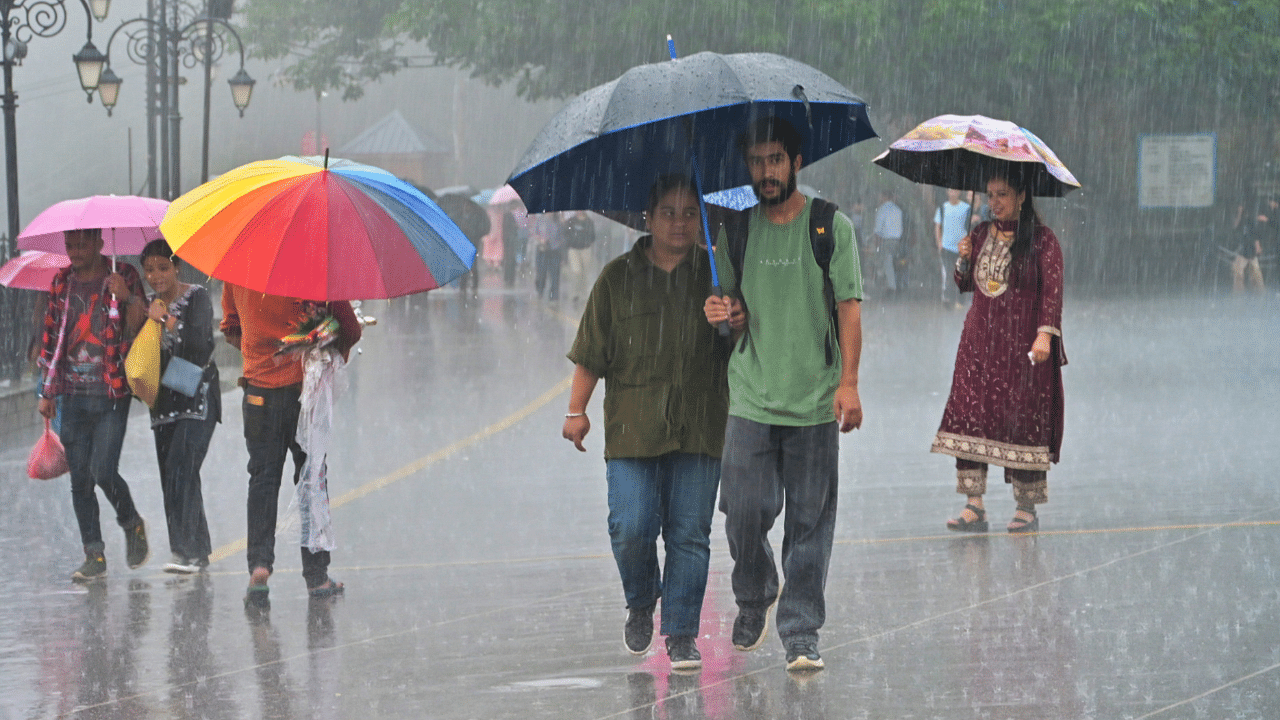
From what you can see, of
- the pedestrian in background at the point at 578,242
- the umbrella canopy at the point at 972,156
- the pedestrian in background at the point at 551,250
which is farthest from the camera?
the pedestrian in background at the point at 578,242

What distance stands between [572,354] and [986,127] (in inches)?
107

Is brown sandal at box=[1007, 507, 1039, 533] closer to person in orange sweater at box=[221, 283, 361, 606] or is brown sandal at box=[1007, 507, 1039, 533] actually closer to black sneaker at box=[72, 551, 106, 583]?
person in orange sweater at box=[221, 283, 361, 606]

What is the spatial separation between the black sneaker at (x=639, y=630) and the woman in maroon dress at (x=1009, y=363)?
2.60 meters

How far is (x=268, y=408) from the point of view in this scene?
22.2ft

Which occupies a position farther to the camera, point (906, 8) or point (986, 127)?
point (906, 8)

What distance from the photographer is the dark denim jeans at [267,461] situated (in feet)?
22.2

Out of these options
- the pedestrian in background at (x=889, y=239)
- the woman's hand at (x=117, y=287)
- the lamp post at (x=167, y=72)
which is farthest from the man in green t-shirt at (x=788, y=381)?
the pedestrian in background at (x=889, y=239)

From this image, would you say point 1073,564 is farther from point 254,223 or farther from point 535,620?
point 254,223

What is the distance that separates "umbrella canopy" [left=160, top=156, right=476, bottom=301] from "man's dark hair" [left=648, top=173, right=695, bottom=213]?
3.73ft

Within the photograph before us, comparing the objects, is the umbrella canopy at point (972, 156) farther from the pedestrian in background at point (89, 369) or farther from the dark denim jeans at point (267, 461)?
the pedestrian in background at point (89, 369)

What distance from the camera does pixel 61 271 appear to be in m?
7.45

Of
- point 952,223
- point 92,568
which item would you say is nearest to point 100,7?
point 952,223

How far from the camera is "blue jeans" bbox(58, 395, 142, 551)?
24.3ft

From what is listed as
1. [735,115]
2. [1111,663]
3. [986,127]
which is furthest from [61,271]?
[1111,663]
